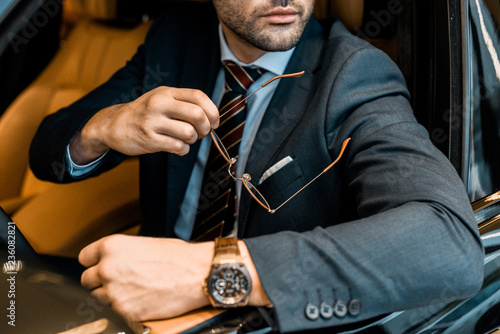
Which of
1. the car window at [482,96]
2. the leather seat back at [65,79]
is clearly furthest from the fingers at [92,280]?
the leather seat back at [65,79]

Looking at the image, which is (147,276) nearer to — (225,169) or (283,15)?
(225,169)

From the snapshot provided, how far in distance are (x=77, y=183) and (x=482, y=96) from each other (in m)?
1.41

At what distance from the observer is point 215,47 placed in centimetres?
154

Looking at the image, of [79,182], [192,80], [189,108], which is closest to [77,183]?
[79,182]

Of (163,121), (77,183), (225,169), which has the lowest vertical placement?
(77,183)

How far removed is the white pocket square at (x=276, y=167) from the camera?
1167mm

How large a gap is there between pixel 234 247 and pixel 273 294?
0.32ft

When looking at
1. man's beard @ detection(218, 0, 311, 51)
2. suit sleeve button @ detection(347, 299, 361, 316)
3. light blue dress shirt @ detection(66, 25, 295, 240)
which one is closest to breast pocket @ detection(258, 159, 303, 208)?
light blue dress shirt @ detection(66, 25, 295, 240)

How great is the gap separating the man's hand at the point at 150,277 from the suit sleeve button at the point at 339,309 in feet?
0.33

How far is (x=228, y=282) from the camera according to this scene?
76 centimetres

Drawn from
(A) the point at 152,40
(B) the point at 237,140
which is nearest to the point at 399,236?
(B) the point at 237,140

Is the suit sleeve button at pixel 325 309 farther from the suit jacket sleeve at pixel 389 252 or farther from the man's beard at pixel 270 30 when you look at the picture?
the man's beard at pixel 270 30

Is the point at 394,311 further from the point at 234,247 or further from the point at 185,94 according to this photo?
the point at 185,94

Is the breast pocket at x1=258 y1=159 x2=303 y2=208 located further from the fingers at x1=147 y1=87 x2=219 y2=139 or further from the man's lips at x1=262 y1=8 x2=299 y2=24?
the man's lips at x1=262 y1=8 x2=299 y2=24
